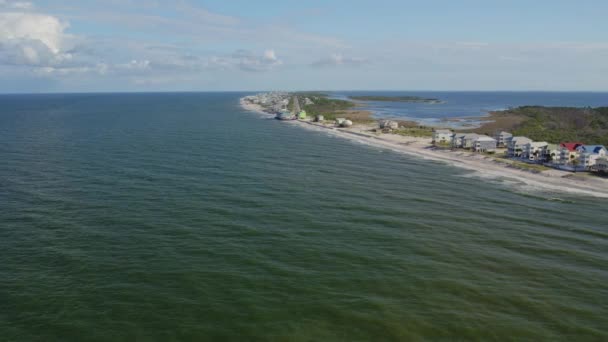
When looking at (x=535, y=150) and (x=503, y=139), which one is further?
(x=503, y=139)

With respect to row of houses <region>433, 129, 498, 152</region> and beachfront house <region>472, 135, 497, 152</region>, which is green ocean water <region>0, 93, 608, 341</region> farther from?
row of houses <region>433, 129, 498, 152</region>

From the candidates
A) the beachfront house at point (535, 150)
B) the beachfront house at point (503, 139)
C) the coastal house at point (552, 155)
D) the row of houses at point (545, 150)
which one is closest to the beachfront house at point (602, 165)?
the row of houses at point (545, 150)

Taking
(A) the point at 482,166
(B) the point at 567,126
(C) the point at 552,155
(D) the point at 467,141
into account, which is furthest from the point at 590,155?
(B) the point at 567,126

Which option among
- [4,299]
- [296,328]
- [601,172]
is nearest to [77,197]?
[4,299]

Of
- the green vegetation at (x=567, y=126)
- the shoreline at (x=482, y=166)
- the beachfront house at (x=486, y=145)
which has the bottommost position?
the shoreline at (x=482, y=166)

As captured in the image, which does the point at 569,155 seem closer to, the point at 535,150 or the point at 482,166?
the point at 535,150

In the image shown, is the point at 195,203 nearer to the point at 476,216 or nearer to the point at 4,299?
the point at 4,299

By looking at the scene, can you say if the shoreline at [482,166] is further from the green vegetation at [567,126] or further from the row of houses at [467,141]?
the green vegetation at [567,126]
